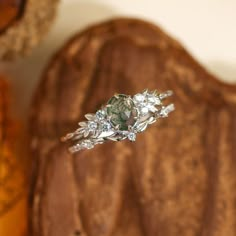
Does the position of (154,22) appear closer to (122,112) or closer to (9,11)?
(9,11)

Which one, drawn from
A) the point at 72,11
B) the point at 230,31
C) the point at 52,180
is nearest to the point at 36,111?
the point at 52,180

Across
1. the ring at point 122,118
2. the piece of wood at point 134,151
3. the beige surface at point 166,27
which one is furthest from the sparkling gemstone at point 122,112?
the beige surface at point 166,27

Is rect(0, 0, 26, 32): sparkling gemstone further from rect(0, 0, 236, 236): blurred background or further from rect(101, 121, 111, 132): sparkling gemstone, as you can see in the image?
rect(101, 121, 111, 132): sparkling gemstone

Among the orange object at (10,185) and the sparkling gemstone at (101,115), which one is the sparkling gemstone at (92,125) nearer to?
the sparkling gemstone at (101,115)

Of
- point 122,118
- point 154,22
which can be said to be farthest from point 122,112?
point 154,22

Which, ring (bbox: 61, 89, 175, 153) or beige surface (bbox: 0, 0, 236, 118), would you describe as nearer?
ring (bbox: 61, 89, 175, 153)

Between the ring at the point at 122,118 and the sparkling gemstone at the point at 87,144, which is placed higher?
the ring at the point at 122,118

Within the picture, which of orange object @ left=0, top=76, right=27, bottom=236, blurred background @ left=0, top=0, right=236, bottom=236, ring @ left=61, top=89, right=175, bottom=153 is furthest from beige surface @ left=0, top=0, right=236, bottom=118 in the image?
ring @ left=61, top=89, right=175, bottom=153
